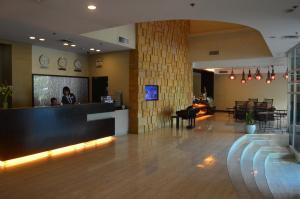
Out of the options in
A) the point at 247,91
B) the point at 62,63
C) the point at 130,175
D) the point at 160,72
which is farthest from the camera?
the point at 247,91

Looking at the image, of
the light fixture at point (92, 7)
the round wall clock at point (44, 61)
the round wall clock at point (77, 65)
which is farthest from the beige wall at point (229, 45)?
the light fixture at point (92, 7)

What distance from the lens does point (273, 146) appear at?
29.0 feet

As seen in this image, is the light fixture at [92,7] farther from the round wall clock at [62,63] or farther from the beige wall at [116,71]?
the round wall clock at [62,63]

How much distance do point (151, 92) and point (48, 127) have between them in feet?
16.5

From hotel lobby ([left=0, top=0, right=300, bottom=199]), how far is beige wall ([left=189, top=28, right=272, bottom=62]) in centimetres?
5

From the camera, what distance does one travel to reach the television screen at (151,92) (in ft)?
33.7

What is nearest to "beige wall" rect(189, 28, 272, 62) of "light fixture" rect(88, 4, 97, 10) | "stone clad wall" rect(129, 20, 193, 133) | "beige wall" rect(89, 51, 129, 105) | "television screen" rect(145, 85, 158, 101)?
"stone clad wall" rect(129, 20, 193, 133)

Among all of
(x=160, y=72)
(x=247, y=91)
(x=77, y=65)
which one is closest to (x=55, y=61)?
(x=77, y=65)

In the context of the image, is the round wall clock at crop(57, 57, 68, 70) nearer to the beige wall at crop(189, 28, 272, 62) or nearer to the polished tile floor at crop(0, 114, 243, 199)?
the polished tile floor at crop(0, 114, 243, 199)

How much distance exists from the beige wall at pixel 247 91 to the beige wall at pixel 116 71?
36.8 feet

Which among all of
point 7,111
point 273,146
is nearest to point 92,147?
point 7,111

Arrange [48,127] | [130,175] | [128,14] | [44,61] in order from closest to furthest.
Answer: [130,175] → [128,14] → [48,127] → [44,61]

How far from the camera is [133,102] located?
9.77 m

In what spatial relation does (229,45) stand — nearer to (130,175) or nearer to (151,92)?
(151,92)
